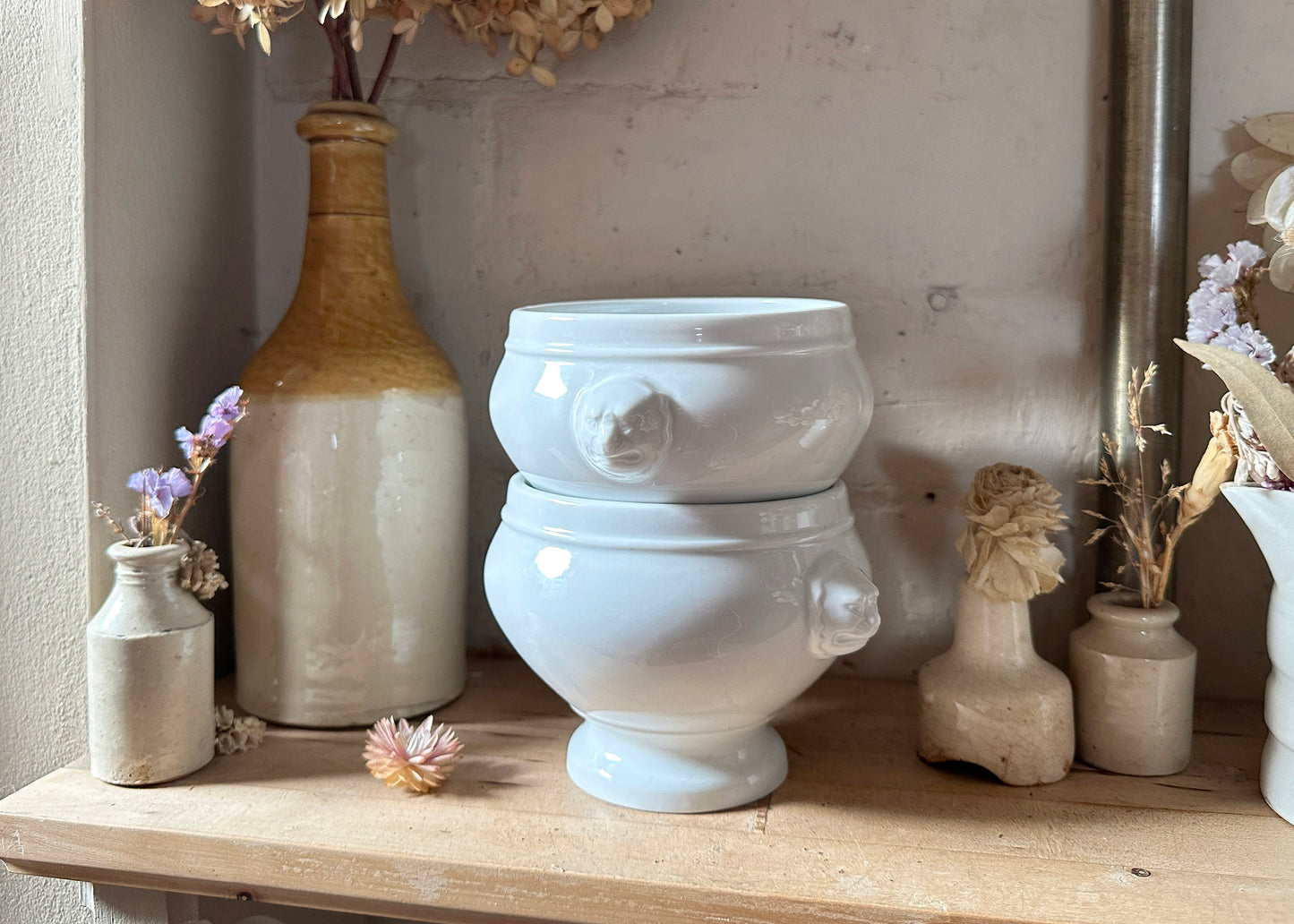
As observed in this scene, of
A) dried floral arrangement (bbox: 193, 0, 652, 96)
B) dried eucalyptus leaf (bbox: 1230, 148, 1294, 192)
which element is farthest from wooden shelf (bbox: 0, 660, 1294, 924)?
dried floral arrangement (bbox: 193, 0, 652, 96)

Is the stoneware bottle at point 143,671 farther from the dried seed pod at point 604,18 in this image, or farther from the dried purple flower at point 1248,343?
the dried purple flower at point 1248,343

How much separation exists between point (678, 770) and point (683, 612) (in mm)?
133

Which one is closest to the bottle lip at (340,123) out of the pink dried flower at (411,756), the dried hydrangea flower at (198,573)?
the dried hydrangea flower at (198,573)

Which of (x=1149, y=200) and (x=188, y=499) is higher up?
(x=1149, y=200)

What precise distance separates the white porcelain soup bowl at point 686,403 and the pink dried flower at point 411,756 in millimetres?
212

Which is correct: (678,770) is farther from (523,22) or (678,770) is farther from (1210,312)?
(523,22)

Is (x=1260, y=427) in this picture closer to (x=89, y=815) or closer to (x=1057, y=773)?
(x=1057, y=773)

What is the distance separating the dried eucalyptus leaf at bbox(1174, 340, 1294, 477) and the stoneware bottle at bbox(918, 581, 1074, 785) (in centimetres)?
21

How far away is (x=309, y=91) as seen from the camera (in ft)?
3.17

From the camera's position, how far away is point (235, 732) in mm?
782

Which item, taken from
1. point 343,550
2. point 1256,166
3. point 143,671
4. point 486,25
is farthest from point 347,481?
point 1256,166

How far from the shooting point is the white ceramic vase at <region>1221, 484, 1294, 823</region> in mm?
652

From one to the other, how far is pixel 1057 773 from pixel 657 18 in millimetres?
679

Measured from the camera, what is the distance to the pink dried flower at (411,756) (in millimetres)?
718
